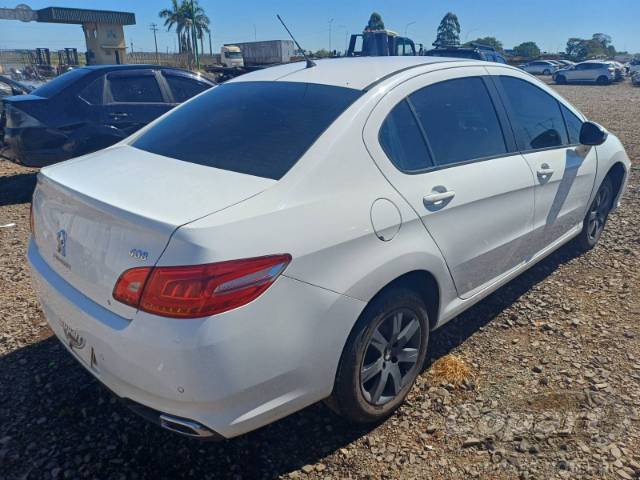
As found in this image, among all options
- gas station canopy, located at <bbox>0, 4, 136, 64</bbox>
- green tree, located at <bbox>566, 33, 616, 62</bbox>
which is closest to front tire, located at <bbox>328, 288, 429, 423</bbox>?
gas station canopy, located at <bbox>0, 4, 136, 64</bbox>

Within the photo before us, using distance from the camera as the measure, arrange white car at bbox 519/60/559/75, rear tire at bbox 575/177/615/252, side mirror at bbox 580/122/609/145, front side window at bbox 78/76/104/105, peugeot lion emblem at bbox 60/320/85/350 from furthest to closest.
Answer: white car at bbox 519/60/559/75
front side window at bbox 78/76/104/105
rear tire at bbox 575/177/615/252
side mirror at bbox 580/122/609/145
peugeot lion emblem at bbox 60/320/85/350

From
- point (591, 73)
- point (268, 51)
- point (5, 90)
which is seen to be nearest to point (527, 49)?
point (591, 73)

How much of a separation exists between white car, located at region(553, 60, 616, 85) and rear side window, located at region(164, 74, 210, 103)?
3724 centimetres

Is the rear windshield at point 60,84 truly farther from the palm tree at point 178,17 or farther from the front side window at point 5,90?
the palm tree at point 178,17

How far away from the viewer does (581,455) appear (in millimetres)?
2373

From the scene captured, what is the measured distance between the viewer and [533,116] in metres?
3.53

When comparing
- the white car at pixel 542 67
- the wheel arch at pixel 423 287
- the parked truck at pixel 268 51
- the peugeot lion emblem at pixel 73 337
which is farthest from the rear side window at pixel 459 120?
the white car at pixel 542 67

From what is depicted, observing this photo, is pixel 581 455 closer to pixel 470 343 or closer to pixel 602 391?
pixel 602 391

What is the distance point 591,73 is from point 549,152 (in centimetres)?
3935

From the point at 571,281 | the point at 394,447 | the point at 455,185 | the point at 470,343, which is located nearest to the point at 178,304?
the point at 394,447

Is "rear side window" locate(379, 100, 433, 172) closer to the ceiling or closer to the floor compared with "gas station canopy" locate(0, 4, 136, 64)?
closer to the floor

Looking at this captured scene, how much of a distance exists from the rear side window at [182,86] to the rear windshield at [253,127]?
15.2 ft

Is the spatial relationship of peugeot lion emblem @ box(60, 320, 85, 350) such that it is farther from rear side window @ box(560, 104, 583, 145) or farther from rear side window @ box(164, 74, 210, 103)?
rear side window @ box(164, 74, 210, 103)

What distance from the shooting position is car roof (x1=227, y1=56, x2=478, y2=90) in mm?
2634
